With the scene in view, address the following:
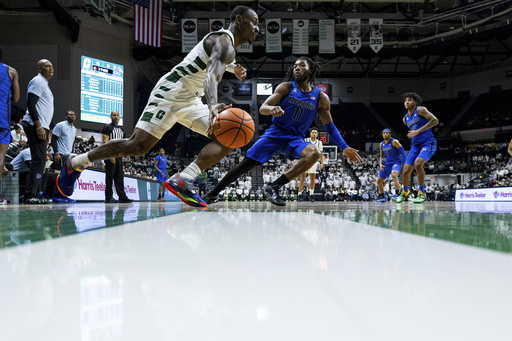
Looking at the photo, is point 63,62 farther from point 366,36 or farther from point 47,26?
point 366,36

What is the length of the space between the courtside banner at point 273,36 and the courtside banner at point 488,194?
30.1ft

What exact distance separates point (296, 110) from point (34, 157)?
132 inches

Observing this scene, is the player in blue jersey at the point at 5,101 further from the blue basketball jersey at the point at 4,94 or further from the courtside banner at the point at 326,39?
the courtside banner at the point at 326,39

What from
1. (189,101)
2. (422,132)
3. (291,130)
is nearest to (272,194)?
(291,130)

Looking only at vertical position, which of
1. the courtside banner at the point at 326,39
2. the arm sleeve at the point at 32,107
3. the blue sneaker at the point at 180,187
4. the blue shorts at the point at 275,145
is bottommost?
the blue sneaker at the point at 180,187

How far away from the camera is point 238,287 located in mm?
583

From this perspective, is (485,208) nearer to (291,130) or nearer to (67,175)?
(291,130)

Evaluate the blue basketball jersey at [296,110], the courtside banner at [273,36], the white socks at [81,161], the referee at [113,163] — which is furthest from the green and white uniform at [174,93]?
the courtside banner at [273,36]

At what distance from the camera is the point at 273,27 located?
16609 mm

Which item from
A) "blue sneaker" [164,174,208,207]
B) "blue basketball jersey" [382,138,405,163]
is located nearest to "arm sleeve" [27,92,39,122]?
"blue sneaker" [164,174,208,207]

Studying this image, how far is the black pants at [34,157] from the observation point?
15.9ft

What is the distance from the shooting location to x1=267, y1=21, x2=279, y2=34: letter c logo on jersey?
1659 centimetres

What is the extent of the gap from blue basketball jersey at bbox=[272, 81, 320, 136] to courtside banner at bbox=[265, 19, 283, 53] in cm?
1299

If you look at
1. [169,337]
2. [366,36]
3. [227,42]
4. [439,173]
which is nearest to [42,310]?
[169,337]
